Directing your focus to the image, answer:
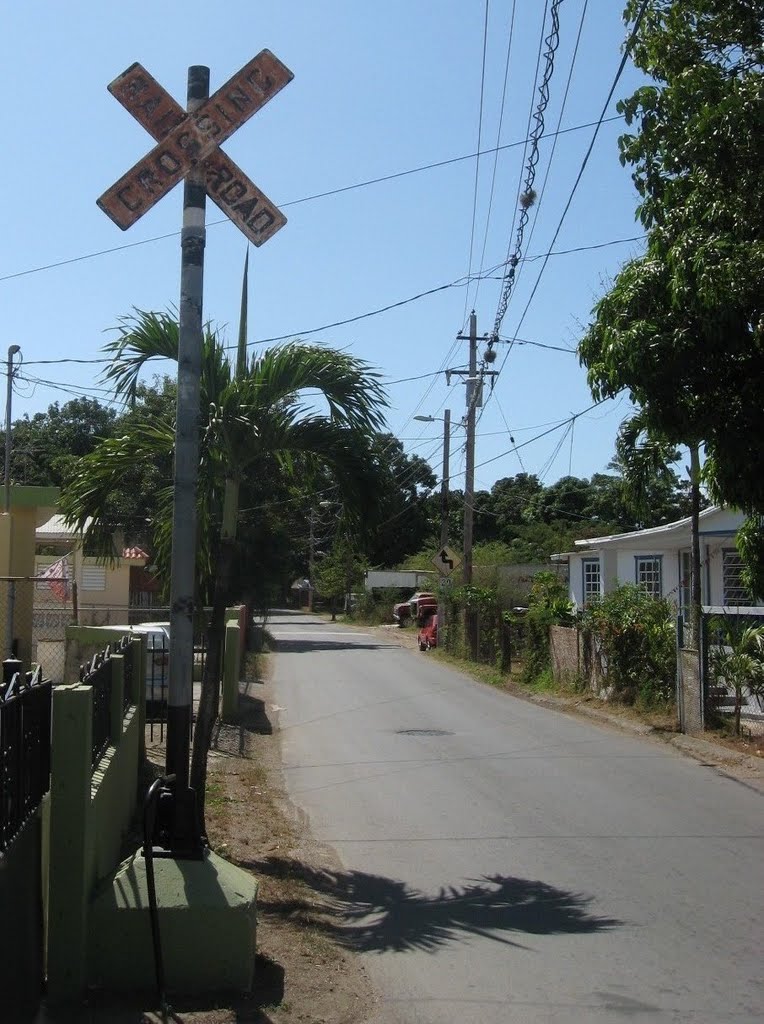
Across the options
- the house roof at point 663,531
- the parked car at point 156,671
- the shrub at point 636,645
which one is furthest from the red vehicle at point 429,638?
the parked car at point 156,671

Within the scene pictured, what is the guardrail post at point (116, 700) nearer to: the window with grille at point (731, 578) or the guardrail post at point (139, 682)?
the guardrail post at point (139, 682)

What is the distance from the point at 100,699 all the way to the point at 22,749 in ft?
5.81

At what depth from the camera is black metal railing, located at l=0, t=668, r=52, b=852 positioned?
4633mm

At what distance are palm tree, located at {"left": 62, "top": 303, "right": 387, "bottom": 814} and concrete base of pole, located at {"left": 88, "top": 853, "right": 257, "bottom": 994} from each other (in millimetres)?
A: 2437

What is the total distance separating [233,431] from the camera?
8305 mm

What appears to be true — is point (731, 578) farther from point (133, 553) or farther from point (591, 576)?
point (133, 553)

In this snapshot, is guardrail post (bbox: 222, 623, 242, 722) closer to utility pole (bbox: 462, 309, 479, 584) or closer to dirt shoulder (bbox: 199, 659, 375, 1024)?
dirt shoulder (bbox: 199, 659, 375, 1024)

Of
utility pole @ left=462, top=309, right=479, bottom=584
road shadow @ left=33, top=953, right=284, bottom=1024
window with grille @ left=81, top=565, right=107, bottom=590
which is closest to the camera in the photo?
road shadow @ left=33, top=953, right=284, bottom=1024

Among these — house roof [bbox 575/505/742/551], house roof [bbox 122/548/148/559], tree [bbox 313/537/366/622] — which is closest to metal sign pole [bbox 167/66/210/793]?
house roof [bbox 575/505/742/551]

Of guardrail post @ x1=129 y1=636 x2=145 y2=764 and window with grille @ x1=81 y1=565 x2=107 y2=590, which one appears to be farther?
window with grille @ x1=81 y1=565 x2=107 y2=590

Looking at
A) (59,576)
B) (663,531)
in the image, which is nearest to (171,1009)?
(59,576)

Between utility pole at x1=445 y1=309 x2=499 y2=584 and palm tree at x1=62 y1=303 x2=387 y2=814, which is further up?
utility pole at x1=445 y1=309 x2=499 y2=584

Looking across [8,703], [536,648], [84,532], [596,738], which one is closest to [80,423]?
[536,648]

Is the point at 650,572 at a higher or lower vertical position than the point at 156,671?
higher
